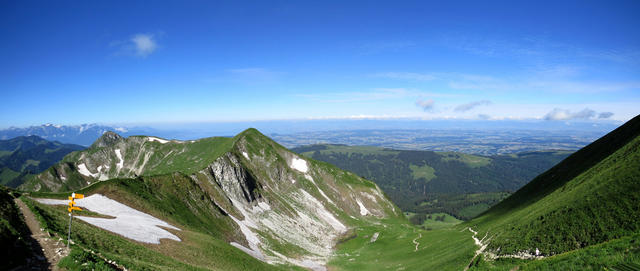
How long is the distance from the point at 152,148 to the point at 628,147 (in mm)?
212611

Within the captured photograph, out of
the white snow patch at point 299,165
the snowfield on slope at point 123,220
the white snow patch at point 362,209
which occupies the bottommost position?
the white snow patch at point 362,209

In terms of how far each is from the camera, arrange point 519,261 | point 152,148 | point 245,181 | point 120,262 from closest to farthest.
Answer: point 120,262 < point 519,261 < point 245,181 < point 152,148

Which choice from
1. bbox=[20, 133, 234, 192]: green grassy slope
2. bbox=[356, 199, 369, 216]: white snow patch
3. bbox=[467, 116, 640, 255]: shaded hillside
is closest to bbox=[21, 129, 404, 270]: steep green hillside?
bbox=[20, 133, 234, 192]: green grassy slope

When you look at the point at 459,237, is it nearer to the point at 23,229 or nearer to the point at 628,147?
the point at 628,147

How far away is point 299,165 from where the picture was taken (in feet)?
504

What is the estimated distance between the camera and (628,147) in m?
56.8

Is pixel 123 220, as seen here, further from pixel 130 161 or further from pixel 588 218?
pixel 130 161

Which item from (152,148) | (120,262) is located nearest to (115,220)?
(120,262)

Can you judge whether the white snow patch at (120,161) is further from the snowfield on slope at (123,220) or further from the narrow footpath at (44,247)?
the narrow footpath at (44,247)

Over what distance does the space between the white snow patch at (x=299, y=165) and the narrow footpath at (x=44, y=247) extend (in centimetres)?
12461

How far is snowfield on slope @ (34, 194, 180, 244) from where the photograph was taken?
3981 cm

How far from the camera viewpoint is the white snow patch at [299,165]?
15188 centimetres

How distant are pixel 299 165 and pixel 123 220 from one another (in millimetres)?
109564

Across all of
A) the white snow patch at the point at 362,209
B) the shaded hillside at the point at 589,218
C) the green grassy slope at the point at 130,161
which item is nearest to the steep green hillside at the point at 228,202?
the green grassy slope at the point at 130,161
